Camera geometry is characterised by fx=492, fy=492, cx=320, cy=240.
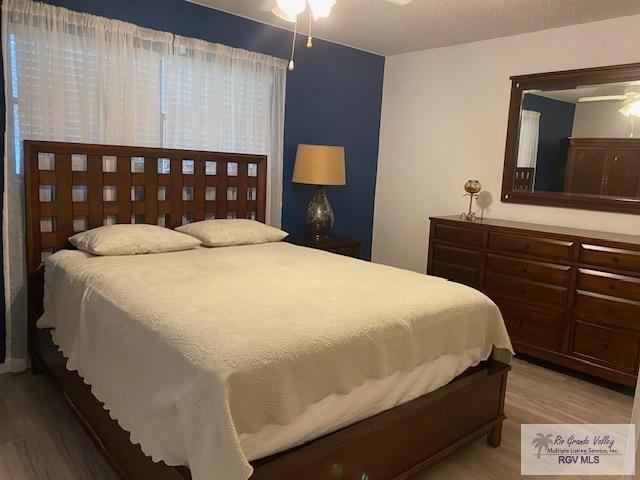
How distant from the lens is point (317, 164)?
149 inches

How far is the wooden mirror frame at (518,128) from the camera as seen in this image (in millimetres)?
3219

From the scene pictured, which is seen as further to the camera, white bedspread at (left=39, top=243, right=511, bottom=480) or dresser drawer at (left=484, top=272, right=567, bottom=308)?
dresser drawer at (left=484, top=272, right=567, bottom=308)

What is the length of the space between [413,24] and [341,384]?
9.47 feet

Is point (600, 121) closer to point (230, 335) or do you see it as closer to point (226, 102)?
point (226, 102)

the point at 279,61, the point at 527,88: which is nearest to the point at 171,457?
the point at 279,61

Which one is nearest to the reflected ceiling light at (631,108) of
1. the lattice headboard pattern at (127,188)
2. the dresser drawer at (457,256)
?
the dresser drawer at (457,256)

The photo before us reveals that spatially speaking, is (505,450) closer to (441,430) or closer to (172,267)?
(441,430)

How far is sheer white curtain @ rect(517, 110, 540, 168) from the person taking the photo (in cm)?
367

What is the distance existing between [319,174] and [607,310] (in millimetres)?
2133

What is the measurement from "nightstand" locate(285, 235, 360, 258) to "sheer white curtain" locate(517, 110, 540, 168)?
143cm

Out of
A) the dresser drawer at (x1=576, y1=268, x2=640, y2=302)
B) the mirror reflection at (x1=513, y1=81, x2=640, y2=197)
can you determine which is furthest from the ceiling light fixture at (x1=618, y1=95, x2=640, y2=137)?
the dresser drawer at (x1=576, y1=268, x2=640, y2=302)

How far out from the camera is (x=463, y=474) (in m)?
2.14

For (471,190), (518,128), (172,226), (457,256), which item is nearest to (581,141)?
(518,128)

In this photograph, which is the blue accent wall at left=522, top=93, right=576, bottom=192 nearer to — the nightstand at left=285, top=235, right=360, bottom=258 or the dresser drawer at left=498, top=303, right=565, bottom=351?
the dresser drawer at left=498, top=303, right=565, bottom=351
